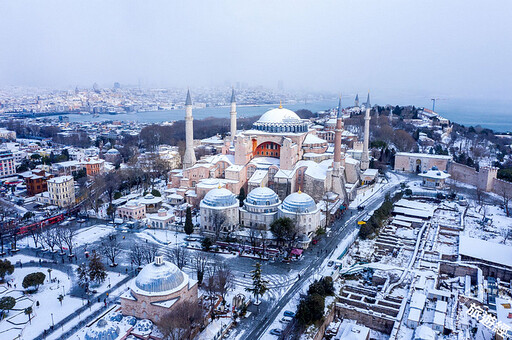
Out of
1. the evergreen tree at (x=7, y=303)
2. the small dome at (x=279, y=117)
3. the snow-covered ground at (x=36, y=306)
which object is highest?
the small dome at (x=279, y=117)

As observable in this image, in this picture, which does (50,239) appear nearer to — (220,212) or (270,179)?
(220,212)

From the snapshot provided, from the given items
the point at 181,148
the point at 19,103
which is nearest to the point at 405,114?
the point at 181,148

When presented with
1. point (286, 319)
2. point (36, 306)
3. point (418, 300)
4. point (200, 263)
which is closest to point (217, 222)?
point (200, 263)

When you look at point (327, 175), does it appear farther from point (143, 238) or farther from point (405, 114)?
point (405, 114)

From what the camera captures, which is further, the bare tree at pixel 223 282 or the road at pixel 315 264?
the bare tree at pixel 223 282

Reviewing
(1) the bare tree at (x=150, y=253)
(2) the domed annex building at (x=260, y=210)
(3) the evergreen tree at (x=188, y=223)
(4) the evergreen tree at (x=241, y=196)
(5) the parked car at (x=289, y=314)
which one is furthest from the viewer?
(4) the evergreen tree at (x=241, y=196)

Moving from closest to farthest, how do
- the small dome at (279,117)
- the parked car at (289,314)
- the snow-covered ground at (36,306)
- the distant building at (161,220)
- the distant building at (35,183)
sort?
the snow-covered ground at (36,306) < the parked car at (289,314) < the distant building at (161,220) < the distant building at (35,183) < the small dome at (279,117)

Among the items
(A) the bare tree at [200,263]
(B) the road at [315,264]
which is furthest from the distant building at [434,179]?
(A) the bare tree at [200,263]

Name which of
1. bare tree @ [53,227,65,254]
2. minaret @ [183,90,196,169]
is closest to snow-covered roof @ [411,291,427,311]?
bare tree @ [53,227,65,254]

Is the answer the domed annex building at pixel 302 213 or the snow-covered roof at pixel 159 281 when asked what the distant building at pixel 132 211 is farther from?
the snow-covered roof at pixel 159 281
